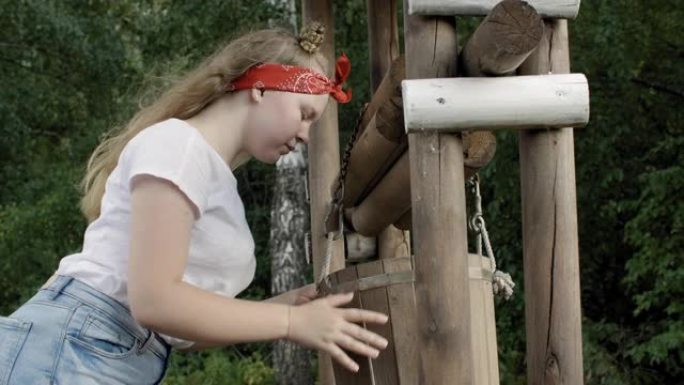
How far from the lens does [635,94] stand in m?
8.72

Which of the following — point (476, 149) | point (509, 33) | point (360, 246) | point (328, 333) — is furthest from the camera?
point (360, 246)

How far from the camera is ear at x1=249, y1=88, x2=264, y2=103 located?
8.60 ft

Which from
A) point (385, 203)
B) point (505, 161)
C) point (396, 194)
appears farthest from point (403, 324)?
point (505, 161)

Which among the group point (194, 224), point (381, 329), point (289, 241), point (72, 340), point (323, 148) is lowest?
point (289, 241)

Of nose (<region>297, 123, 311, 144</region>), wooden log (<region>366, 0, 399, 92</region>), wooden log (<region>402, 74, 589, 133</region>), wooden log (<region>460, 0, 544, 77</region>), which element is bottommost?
nose (<region>297, 123, 311, 144</region>)

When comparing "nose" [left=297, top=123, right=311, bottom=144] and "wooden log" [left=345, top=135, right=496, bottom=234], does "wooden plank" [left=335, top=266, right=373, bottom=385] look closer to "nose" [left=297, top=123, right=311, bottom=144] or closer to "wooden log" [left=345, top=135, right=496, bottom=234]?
"nose" [left=297, top=123, right=311, bottom=144]

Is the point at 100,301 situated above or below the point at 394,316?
above

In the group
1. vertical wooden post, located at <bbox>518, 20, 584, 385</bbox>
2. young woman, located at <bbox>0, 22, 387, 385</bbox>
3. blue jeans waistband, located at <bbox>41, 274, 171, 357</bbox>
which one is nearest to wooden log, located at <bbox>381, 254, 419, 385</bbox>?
vertical wooden post, located at <bbox>518, 20, 584, 385</bbox>

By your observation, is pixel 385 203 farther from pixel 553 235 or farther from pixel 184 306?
pixel 184 306

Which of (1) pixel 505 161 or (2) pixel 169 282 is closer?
(2) pixel 169 282

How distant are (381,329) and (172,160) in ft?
2.74

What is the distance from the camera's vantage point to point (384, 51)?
15.8ft

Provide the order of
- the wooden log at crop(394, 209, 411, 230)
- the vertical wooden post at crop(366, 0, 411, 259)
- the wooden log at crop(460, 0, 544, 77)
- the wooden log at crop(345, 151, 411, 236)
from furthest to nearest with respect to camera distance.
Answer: the vertical wooden post at crop(366, 0, 411, 259)
the wooden log at crop(394, 209, 411, 230)
the wooden log at crop(345, 151, 411, 236)
the wooden log at crop(460, 0, 544, 77)

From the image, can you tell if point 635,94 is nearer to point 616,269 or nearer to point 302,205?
point 616,269
